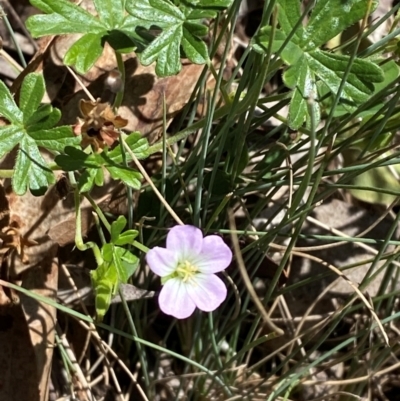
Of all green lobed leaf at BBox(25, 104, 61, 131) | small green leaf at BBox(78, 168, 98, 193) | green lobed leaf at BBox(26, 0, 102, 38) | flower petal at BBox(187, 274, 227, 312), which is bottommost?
flower petal at BBox(187, 274, 227, 312)

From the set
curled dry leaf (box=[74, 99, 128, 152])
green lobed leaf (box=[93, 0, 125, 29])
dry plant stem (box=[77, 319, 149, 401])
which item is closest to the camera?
curled dry leaf (box=[74, 99, 128, 152])

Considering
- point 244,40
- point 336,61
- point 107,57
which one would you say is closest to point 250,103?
point 336,61

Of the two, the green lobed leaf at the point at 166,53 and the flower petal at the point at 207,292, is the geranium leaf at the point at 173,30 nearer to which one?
the green lobed leaf at the point at 166,53

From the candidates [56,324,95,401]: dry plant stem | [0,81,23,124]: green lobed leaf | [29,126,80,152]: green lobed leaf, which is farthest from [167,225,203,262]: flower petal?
[56,324,95,401]: dry plant stem

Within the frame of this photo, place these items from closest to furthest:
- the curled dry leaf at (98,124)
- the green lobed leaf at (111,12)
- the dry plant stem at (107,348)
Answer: the curled dry leaf at (98,124) < the green lobed leaf at (111,12) < the dry plant stem at (107,348)

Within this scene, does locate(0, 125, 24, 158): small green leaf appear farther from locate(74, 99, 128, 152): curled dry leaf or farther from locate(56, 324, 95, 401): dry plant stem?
locate(56, 324, 95, 401): dry plant stem

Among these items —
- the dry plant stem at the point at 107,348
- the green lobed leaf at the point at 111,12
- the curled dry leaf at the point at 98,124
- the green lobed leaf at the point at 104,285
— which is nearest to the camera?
the curled dry leaf at the point at 98,124

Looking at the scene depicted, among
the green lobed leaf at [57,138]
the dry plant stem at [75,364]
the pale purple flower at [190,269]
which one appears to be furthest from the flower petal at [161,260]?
the dry plant stem at [75,364]
